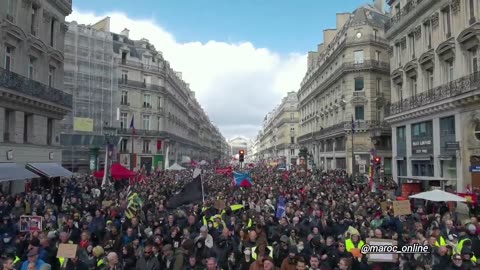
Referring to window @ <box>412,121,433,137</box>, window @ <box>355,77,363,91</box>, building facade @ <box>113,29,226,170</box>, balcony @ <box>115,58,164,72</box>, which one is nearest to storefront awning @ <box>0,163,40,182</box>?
window @ <box>412,121,433,137</box>

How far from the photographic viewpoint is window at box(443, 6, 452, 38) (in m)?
23.8

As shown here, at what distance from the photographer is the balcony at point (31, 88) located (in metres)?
20.9

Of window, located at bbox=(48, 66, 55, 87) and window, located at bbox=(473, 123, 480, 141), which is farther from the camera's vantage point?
window, located at bbox=(48, 66, 55, 87)

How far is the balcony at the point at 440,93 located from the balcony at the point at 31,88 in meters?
22.4

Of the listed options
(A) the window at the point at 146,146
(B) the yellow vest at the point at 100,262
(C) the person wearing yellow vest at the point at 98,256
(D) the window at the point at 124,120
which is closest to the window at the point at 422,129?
(C) the person wearing yellow vest at the point at 98,256

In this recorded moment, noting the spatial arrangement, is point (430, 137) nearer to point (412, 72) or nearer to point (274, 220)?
point (412, 72)

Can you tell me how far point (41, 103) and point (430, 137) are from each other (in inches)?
898

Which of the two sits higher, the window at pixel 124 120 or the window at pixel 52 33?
the window at pixel 52 33

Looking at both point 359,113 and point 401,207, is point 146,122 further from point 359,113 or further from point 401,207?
point 401,207

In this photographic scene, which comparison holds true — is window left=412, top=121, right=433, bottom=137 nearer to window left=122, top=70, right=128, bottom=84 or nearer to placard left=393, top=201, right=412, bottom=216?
placard left=393, top=201, right=412, bottom=216

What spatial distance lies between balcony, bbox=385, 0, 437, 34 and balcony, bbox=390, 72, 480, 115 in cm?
516

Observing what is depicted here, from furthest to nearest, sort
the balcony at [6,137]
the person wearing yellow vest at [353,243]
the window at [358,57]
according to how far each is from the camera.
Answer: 1. the window at [358,57]
2. the balcony at [6,137]
3. the person wearing yellow vest at [353,243]

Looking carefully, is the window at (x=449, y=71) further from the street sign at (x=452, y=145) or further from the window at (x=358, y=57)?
the window at (x=358, y=57)

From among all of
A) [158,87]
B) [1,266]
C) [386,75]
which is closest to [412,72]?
[386,75]
